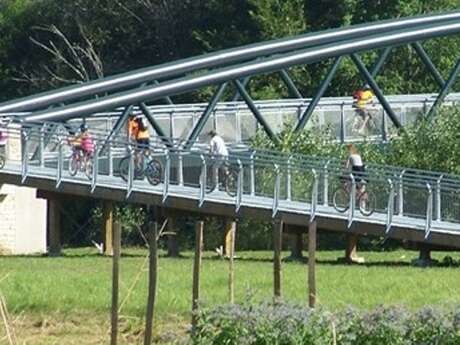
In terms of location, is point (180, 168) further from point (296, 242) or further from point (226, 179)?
point (296, 242)

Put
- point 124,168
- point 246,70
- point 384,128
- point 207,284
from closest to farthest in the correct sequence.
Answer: point 207,284 < point 124,168 < point 246,70 < point 384,128

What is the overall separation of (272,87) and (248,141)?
18889 millimetres

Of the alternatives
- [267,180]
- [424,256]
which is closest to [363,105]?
[267,180]

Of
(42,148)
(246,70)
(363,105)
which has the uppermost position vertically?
(246,70)

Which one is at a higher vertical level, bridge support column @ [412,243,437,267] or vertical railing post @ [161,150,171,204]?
vertical railing post @ [161,150,171,204]

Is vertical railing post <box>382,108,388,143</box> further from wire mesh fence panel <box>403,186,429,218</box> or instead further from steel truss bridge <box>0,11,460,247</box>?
wire mesh fence panel <box>403,186,429,218</box>

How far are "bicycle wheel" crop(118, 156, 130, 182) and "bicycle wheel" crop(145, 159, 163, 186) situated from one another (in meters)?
0.41

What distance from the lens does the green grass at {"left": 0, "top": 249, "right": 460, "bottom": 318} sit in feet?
84.8

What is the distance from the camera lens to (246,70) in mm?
47312

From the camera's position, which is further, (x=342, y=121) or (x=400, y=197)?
(x=342, y=121)

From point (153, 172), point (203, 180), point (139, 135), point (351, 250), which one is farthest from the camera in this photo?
point (139, 135)

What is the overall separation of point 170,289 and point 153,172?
37.9 feet

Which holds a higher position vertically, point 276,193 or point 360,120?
point 360,120

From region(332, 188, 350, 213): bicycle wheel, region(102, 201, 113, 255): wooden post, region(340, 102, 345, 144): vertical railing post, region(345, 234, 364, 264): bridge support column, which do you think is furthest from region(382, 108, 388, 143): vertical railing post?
region(332, 188, 350, 213): bicycle wheel
